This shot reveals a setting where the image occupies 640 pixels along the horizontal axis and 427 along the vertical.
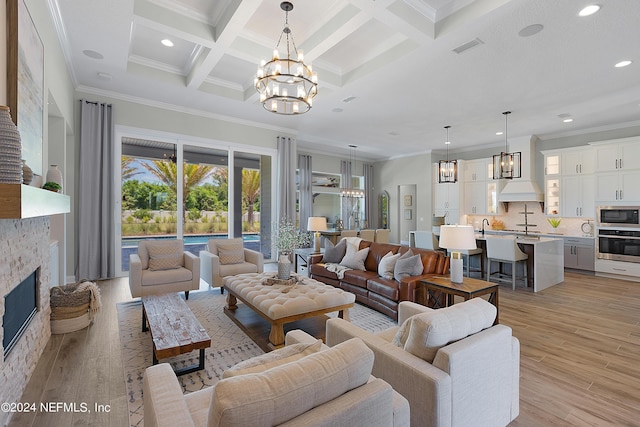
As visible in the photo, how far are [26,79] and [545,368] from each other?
4.74 m

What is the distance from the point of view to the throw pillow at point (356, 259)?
461 cm

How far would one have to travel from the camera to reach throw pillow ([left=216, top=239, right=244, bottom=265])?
503 cm

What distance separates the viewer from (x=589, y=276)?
249 inches

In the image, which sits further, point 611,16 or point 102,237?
point 102,237

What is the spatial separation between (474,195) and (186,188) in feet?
25.3

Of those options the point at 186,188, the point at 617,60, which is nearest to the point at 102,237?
the point at 186,188

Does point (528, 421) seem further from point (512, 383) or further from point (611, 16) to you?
point (611, 16)

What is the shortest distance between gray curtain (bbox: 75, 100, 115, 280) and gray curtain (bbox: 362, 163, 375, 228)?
7891 mm

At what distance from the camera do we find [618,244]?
20.1ft

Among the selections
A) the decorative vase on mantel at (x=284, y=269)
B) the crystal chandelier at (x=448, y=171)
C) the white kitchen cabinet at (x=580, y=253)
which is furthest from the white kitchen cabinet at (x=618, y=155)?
the decorative vase on mantel at (x=284, y=269)

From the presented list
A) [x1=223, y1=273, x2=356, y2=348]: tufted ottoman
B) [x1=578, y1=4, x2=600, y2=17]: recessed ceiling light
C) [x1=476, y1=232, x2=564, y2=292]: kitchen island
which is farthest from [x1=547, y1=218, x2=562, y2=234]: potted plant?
[x1=223, y1=273, x2=356, y2=348]: tufted ottoman

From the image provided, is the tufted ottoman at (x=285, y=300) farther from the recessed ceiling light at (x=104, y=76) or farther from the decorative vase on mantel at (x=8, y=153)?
the recessed ceiling light at (x=104, y=76)

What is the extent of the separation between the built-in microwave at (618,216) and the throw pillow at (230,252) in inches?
286

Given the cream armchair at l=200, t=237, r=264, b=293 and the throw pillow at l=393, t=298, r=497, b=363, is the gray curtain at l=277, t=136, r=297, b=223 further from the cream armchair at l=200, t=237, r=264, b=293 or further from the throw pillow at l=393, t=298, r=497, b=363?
the throw pillow at l=393, t=298, r=497, b=363
